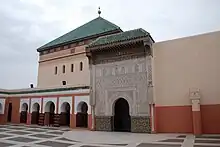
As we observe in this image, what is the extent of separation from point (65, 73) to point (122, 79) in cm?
625

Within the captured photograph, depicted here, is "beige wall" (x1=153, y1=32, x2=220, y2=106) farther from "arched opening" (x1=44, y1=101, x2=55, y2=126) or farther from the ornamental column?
"arched opening" (x1=44, y1=101, x2=55, y2=126)

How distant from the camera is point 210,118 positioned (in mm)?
8219

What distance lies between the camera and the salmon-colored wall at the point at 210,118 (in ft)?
26.5

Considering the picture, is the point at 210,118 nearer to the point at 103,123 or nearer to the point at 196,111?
the point at 196,111

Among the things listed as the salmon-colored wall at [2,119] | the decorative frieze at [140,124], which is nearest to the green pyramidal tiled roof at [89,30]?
the salmon-colored wall at [2,119]

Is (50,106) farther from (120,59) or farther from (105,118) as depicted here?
(120,59)

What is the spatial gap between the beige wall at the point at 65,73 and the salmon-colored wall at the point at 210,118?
712 cm

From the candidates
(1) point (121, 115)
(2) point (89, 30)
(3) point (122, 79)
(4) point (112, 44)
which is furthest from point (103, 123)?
(2) point (89, 30)

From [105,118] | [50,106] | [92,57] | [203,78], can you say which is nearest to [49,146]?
[105,118]

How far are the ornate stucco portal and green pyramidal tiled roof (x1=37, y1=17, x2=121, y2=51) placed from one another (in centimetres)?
385

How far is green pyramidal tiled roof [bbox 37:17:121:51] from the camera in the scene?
14099 mm

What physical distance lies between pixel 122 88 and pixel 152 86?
1446 millimetres

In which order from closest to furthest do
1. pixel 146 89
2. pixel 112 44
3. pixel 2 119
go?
1. pixel 146 89
2. pixel 112 44
3. pixel 2 119

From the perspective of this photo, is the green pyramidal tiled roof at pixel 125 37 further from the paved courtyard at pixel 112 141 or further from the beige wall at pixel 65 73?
the paved courtyard at pixel 112 141
